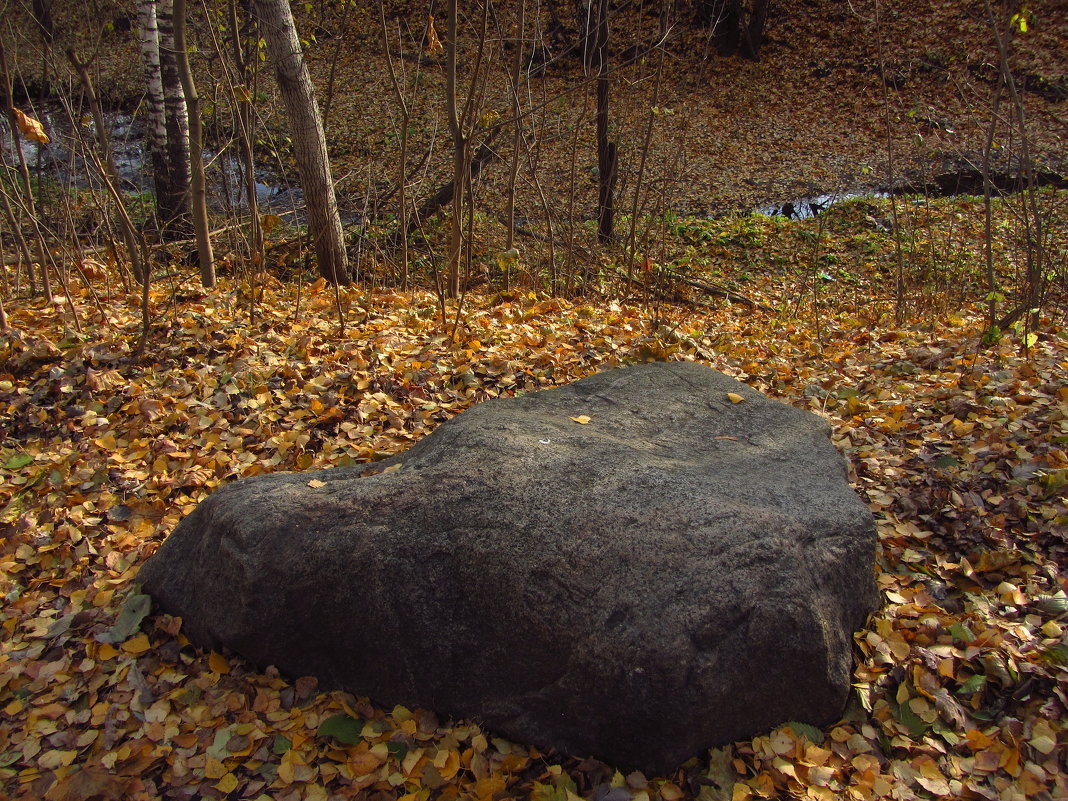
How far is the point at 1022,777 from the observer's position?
204 centimetres

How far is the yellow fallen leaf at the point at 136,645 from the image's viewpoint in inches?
99.9

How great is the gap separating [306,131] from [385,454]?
361cm

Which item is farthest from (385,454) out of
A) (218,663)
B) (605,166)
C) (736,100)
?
(736,100)

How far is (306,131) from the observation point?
5793 mm

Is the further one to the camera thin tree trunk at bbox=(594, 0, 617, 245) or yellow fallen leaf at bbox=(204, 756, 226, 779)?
thin tree trunk at bbox=(594, 0, 617, 245)

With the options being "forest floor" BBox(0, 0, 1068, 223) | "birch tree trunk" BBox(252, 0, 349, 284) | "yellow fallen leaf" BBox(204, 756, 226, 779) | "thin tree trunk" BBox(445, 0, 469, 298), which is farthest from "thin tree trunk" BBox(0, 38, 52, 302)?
"forest floor" BBox(0, 0, 1068, 223)

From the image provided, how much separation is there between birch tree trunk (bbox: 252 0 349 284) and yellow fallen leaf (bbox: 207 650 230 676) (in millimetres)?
3223

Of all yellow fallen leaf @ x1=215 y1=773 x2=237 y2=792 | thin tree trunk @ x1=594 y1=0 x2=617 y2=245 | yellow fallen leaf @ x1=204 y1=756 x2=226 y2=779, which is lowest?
yellow fallen leaf @ x1=215 y1=773 x2=237 y2=792

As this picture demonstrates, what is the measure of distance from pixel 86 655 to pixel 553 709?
1732 mm

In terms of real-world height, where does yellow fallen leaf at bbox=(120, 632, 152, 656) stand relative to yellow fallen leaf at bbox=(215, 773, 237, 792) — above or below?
above

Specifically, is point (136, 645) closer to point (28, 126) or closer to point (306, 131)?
point (28, 126)

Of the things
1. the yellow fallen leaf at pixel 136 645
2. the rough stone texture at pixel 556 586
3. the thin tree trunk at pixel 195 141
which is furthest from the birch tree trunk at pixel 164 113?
the rough stone texture at pixel 556 586

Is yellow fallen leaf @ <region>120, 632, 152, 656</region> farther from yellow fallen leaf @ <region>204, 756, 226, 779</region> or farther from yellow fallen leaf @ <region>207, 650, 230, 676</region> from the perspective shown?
yellow fallen leaf @ <region>204, 756, 226, 779</region>

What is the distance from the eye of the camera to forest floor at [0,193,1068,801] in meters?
2.14
